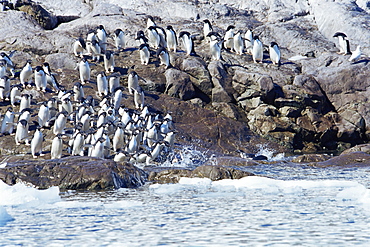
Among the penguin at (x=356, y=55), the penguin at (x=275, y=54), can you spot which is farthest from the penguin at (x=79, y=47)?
the penguin at (x=356, y=55)

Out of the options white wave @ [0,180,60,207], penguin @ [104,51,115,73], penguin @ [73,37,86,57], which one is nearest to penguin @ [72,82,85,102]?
penguin @ [104,51,115,73]

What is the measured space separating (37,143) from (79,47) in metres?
9.35

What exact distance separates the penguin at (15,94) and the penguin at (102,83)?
3.07 m

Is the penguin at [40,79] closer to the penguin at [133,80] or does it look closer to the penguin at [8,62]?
the penguin at [8,62]

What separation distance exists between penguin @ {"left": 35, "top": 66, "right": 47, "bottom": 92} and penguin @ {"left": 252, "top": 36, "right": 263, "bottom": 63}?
404 inches

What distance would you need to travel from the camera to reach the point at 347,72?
23453 mm

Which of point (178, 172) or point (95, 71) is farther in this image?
point (95, 71)

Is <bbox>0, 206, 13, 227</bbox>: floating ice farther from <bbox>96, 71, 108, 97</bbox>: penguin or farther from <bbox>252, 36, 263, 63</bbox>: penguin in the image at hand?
A: <bbox>252, 36, 263, 63</bbox>: penguin

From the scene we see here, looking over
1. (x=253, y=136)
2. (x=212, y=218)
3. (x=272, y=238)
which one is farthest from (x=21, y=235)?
(x=253, y=136)

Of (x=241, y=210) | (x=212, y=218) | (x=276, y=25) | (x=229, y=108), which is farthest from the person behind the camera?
(x=276, y=25)

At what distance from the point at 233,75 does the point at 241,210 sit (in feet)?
52.8

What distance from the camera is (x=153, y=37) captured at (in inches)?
964

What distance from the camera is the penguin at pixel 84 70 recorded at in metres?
Answer: 20.7

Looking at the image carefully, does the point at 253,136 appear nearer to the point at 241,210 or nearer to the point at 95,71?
the point at 95,71
